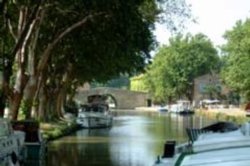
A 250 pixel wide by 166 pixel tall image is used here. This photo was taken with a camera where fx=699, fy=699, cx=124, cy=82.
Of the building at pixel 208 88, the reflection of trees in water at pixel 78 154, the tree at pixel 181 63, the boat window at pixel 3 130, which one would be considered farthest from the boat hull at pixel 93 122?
the building at pixel 208 88

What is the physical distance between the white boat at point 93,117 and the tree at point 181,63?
243 feet

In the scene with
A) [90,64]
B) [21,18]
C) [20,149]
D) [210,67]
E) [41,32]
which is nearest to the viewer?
[20,149]

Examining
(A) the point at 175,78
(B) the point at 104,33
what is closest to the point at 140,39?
(B) the point at 104,33

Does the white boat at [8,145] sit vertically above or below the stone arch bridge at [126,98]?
below

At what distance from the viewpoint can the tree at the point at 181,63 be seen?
140 meters

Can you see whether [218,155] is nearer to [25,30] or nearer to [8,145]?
[8,145]

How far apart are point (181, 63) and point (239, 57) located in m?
55.7

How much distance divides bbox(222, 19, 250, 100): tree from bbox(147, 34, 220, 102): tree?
47.0 meters

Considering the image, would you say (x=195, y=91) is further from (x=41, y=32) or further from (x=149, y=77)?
(x=41, y=32)

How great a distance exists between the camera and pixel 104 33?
31.6 m

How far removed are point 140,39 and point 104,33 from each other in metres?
2.29

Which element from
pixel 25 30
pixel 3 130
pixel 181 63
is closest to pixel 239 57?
pixel 181 63

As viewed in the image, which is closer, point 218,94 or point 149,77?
point 218,94

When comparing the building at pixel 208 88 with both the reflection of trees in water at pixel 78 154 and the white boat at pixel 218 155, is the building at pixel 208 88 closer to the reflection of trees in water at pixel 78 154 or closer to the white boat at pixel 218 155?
the reflection of trees in water at pixel 78 154
